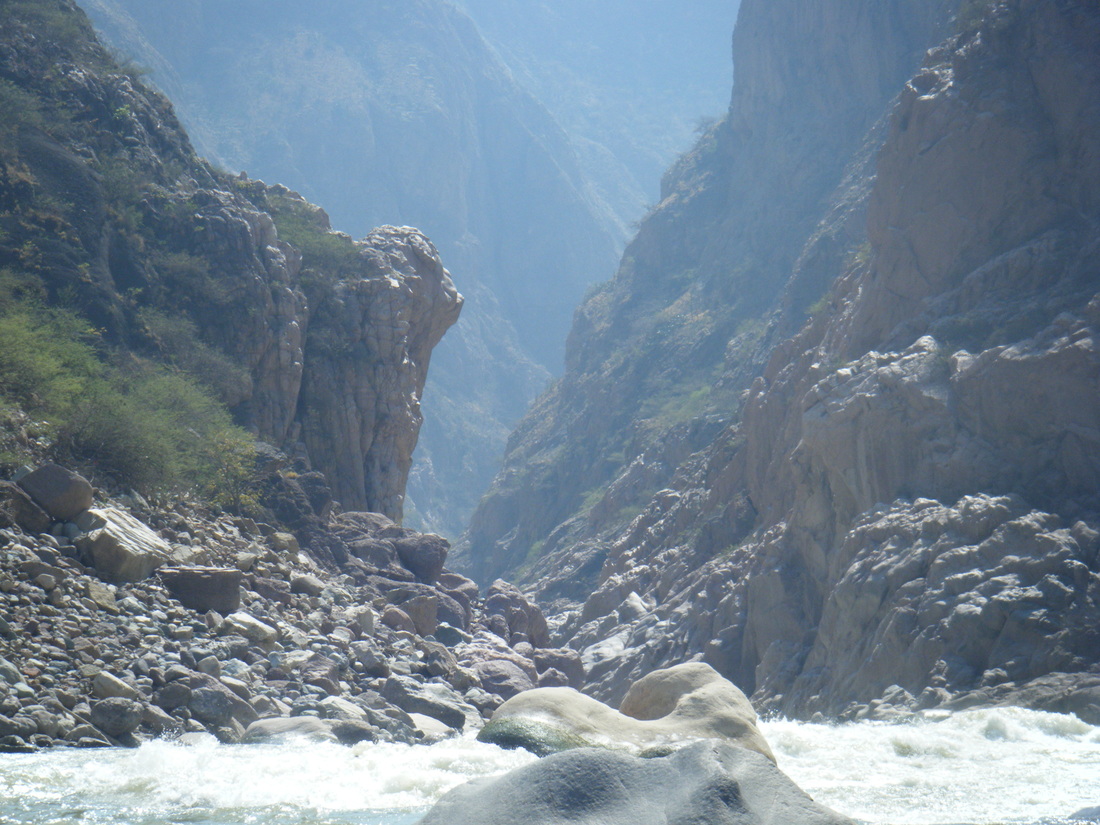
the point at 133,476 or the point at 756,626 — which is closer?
the point at 133,476

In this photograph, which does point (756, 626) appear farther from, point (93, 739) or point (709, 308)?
point (709, 308)

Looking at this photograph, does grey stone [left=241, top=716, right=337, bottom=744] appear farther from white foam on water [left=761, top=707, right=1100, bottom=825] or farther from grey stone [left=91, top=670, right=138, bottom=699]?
white foam on water [left=761, top=707, right=1100, bottom=825]

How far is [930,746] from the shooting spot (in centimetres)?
1127

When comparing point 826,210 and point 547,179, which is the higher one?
point 547,179

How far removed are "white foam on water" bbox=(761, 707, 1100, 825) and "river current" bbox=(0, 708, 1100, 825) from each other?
2 cm

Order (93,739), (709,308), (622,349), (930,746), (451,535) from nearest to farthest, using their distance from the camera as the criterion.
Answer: (93,739)
(930,746)
(709,308)
(622,349)
(451,535)

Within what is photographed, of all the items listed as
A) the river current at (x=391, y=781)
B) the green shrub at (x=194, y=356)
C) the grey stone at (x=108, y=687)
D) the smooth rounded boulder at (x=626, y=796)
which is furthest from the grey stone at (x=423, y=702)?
the green shrub at (x=194, y=356)

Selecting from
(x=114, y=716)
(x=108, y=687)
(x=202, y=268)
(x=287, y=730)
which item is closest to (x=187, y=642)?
(x=108, y=687)

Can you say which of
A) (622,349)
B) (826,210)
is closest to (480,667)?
(826,210)

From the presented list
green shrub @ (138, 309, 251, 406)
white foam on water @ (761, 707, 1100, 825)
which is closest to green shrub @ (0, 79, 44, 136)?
green shrub @ (138, 309, 251, 406)

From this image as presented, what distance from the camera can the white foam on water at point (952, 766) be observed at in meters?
8.20

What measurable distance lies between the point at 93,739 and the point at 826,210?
5549 cm

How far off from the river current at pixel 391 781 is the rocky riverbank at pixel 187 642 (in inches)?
24.4

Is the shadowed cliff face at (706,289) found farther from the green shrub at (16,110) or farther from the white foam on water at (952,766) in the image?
the white foam on water at (952,766)
